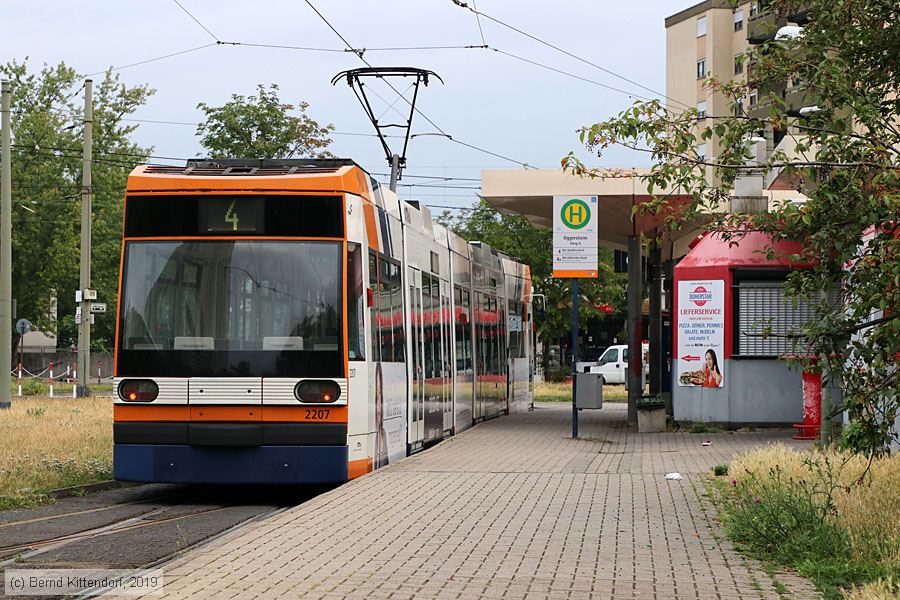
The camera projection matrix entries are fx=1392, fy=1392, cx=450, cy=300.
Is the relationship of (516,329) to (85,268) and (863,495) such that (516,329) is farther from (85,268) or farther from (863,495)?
(863,495)

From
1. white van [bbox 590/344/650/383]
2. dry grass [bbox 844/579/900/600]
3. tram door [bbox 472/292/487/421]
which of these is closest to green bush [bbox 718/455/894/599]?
dry grass [bbox 844/579/900/600]

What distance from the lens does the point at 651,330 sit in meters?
31.5

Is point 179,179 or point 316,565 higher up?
point 179,179

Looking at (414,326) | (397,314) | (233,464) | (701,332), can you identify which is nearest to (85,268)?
(701,332)

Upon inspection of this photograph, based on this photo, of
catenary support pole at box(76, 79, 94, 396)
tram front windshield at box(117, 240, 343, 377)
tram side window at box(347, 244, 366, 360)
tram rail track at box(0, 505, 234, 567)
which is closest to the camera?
tram rail track at box(0, 505, 234, 567)

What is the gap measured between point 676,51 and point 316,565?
68.2 m

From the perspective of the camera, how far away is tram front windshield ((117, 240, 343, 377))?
13.4 meters

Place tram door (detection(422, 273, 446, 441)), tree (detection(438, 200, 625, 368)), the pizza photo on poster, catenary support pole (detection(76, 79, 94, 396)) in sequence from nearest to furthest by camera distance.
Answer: tram door (detection(422, 273, 446, 441)) < the pizza photo on poster < catenary support pole (detection(76, 79, 94, 396)) < tree (detection(438, 200, 625, 368))

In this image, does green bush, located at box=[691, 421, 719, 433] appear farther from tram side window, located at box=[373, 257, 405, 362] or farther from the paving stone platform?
tram side window, located at box=[373, 257, 405, 362]

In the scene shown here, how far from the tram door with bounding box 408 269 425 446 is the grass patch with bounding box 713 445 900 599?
550cm

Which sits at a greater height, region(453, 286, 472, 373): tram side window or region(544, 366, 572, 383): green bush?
region(453, 286, 472, 373): tram side window

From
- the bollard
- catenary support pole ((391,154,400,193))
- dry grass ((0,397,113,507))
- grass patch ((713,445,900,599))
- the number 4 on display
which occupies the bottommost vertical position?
dry grass ((0,397,113,507))

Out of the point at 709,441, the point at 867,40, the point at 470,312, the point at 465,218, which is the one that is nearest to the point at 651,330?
the point at 470,312

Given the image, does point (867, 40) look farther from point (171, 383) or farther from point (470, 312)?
point (470, 312)
